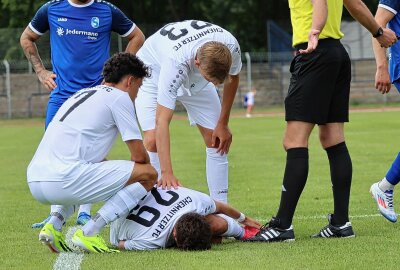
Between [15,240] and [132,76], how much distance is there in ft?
6.12

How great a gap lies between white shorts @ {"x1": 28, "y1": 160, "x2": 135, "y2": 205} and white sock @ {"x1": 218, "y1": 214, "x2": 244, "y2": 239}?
3.07ft

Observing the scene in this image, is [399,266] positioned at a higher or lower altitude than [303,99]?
lower

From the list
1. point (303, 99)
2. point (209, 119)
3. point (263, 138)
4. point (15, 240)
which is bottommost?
point (263, 138)

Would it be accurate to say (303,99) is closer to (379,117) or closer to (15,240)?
(15,240)

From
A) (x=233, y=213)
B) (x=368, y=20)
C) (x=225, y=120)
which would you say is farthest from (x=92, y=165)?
(x=368, y=20)

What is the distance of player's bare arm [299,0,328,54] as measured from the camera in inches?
277

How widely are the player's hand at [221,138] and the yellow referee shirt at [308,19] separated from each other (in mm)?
1316

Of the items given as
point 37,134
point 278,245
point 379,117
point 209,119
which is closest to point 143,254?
point 278,245

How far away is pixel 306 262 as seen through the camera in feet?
20.8

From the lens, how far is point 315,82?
726cm

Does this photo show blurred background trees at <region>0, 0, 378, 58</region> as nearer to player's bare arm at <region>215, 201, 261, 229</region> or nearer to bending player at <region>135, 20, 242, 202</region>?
bending player at <region>135, 20, 242, 202</region>

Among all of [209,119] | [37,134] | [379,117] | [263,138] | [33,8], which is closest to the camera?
[209,119]

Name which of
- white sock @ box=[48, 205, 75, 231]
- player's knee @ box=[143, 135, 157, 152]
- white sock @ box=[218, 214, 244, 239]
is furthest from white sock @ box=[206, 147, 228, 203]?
white sock @ box=[48, 205, 75, 231]

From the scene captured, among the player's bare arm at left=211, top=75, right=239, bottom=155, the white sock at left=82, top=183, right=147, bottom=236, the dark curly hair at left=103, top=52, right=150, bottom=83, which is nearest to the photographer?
the white sock at left=82, top=183, right=147, bottom=236
